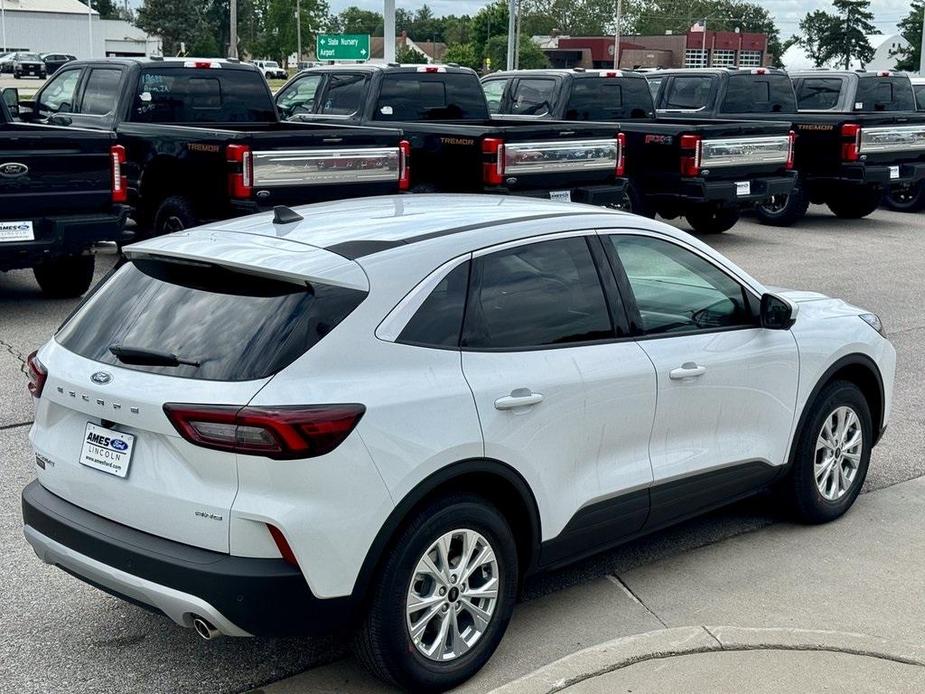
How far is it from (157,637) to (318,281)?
1.60 m

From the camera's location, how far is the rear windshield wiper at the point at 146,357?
391 cm

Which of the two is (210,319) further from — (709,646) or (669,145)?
(669,145)

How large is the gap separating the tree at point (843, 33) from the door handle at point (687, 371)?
116 m

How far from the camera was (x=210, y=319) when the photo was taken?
13.1ft

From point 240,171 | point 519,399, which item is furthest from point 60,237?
point 519,399

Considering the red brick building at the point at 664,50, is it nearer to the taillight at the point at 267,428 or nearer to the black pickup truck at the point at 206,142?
the black pickup truck at the point at 206,142

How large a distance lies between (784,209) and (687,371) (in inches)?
549

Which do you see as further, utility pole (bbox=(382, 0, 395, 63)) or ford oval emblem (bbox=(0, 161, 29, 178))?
utility pole (bbox=(382, 0, 395, 63))

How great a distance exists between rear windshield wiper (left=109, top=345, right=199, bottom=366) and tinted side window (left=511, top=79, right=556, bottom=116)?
43.4 ft

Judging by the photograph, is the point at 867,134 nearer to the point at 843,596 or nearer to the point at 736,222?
the point at 736,222

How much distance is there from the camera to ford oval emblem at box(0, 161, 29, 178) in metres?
Result: 9.61

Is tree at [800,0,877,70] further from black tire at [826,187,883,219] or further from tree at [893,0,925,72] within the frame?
black tire at [826,187,883,219]

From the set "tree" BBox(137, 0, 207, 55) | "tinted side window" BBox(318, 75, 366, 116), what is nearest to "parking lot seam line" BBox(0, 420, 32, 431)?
"tinted side window" BBox(318, 75, 366, 116)

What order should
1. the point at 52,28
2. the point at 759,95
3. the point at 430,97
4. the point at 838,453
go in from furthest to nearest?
the point at 52,28 < the point at 759,95 < the point at 430,97 < the point at 838,453
